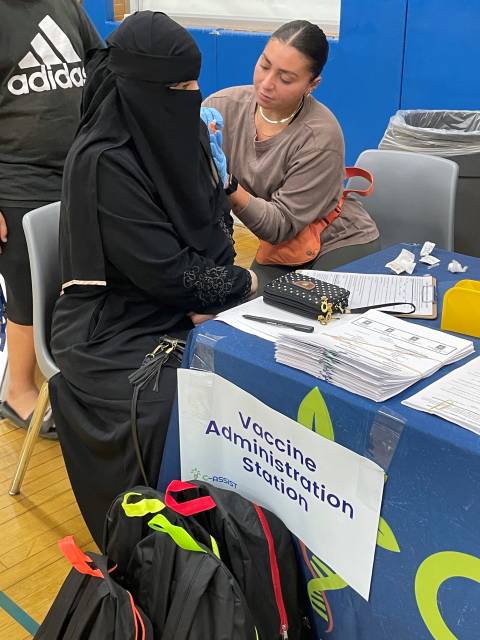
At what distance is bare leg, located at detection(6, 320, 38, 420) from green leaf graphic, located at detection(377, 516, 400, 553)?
61.0 inches

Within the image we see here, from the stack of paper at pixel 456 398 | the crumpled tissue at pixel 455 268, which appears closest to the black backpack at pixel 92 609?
the stack of paper at pixel 456 398

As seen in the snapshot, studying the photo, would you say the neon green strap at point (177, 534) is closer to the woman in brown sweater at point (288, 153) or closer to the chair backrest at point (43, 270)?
the chair backrest at point (43, 270)

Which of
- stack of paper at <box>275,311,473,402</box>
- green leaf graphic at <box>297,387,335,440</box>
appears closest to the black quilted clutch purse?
stack of paper at <box>275,311,473,402</box>

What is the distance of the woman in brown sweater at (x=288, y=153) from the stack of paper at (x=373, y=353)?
79 cm

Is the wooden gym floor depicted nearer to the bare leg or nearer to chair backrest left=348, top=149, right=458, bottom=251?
the bare leg

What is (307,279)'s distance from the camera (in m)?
1.55

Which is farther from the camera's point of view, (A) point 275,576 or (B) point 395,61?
(B) point 395,61

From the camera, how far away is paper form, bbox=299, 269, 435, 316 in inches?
59.2

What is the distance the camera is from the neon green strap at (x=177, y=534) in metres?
1.22

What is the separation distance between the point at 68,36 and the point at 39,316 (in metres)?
0.98

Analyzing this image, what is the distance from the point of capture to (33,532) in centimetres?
199

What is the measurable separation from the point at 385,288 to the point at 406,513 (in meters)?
0.59

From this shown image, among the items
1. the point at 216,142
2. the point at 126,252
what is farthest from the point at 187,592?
the point at 216,142

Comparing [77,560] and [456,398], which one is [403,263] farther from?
[77,560]
